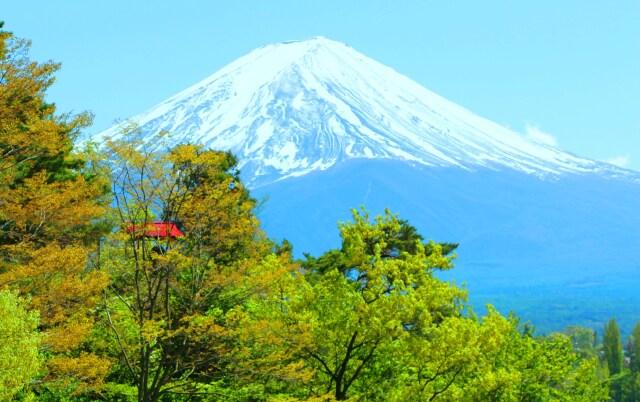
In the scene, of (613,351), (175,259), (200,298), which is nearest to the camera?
(175,259)

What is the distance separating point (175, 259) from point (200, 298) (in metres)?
1.58

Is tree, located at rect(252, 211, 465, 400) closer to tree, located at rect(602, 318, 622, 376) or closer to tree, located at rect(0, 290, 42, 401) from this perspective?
tree, located at rect(0, 290, 42, 401)

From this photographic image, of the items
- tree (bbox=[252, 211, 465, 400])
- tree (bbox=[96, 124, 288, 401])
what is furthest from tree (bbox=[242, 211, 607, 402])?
tree (bbox=[96, 124, 288, 401])

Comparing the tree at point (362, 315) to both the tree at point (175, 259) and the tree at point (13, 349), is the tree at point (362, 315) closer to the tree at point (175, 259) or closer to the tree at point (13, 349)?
the tree at point (175, 259)

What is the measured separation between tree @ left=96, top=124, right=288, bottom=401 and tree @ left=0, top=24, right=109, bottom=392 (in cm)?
79

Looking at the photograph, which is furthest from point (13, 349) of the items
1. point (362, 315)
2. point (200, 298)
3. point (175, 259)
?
point (362, 315)

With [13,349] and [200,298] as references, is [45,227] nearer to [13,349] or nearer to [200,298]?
[200,298]

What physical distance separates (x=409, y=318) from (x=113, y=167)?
6921 mm

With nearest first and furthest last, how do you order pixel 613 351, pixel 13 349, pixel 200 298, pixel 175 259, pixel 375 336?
pixel 13 349 → pixel 375 336 → pixel 175 259 → pixel 200 298 → pixel 613 351

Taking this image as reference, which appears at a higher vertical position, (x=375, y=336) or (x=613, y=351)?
(x=613, y=351)

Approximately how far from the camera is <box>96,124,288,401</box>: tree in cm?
1666

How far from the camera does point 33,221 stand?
60.3ft

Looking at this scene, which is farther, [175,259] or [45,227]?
[45,227]

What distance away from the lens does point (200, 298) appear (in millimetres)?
17750
